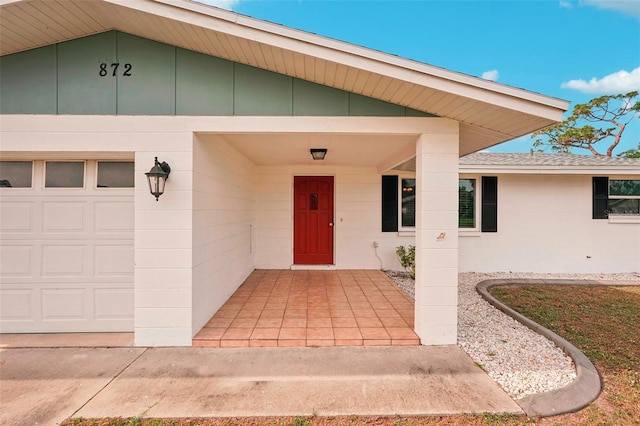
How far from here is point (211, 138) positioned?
3.56m

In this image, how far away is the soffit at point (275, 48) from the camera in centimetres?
268

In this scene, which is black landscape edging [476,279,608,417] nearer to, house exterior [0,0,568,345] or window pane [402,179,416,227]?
house exterior [0,0,568,345]

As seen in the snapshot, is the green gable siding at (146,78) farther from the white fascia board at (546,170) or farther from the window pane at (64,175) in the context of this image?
the white fascia board at (546,170)

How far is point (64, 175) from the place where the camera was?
338 cm

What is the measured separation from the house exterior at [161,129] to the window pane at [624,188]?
5.63 meters

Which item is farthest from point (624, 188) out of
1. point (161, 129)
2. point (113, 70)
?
point (113, 70)

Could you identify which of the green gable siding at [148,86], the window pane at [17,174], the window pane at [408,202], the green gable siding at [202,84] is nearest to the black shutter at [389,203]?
the window pane at [408,202]

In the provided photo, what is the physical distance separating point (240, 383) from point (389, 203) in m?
4.95

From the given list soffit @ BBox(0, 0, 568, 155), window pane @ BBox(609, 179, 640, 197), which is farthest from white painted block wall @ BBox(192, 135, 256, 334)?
window pane @ BBox(609, 179, 640, 197)

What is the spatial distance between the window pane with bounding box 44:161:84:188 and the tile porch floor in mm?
2208

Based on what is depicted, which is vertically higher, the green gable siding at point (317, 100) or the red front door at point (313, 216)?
the green gable siding at point (317, 100)

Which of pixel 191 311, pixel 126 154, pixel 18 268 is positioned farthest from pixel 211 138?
pixel 18 268

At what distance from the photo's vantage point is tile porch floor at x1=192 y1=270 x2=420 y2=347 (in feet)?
10.5

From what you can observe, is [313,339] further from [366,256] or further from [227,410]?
[366,256]
